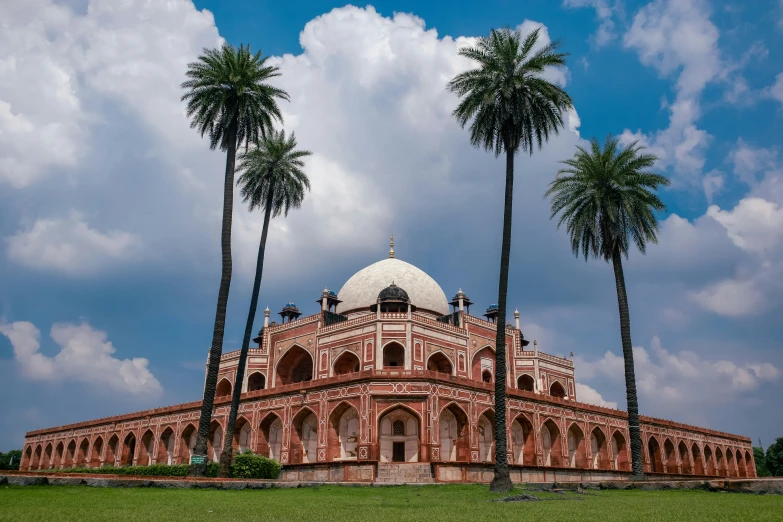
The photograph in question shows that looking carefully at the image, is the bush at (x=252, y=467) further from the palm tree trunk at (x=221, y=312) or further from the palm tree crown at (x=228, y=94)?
the palm tree crown at (x=228, y=94)

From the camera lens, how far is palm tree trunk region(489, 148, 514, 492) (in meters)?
23.8

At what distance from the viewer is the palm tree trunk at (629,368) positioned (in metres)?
32.0

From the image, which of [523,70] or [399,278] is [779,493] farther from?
[399,278]

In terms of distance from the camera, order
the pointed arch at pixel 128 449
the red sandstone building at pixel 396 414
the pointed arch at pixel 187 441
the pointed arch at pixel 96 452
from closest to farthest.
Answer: the red sandstone building at pixel 396 414 → the pointed arch at pixel 187 441 → the pointed arch at pixel 128 449 → the pointed arch at pixel 96 452

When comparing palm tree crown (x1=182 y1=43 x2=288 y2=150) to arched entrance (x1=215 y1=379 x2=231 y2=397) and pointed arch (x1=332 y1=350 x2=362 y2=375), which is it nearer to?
pointed arch (x1=332 y1=350 x2=362 y2=375)

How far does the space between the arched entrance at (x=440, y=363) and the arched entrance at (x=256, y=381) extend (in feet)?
49.3

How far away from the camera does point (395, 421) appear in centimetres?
3669

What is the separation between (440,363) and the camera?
→ 47.3 meters

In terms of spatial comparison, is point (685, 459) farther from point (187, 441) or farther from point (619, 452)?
point (187, 441)

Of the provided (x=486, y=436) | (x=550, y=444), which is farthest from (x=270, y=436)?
(x=550, y=444)

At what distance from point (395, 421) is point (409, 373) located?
3.44 metres

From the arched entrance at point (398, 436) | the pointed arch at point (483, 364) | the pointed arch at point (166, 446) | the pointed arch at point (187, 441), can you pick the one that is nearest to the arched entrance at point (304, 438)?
the arched entrance at point (398, 436)

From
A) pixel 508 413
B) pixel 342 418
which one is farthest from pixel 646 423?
pixel 342 418

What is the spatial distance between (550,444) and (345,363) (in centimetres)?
1596
